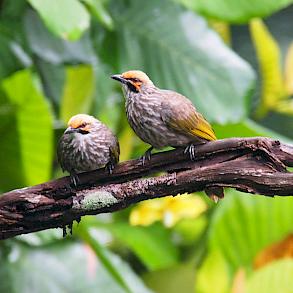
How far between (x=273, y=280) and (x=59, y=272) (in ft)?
1.74

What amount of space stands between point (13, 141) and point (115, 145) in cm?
55

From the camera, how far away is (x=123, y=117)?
2.08m

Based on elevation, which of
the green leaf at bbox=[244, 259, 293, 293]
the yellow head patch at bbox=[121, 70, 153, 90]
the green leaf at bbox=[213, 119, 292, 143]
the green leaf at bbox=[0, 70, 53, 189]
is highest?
the green leaf at bbox=[0, 70, 53, 189]

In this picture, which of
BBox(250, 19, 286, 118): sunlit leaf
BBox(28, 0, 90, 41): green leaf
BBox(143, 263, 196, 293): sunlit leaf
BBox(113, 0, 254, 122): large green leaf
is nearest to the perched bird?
BBox(28, 0, 90, 41): green leaf

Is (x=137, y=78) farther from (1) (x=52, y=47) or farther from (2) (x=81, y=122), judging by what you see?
(1) (x=52, y=47)

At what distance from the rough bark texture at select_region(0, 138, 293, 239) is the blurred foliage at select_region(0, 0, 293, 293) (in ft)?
1.98

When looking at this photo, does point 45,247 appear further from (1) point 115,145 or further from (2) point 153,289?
(1) point 115,145

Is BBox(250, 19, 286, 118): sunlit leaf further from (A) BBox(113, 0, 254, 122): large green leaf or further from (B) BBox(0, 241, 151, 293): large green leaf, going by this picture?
(B) BBox(0, 241, 151, 293): large green leaf

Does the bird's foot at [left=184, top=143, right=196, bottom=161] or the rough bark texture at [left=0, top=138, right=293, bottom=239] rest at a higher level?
the bird's foot at [left=184, top=143, right=196, bottom=161]

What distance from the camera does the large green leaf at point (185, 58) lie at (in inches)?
73.4

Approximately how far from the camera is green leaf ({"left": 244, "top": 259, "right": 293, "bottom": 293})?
1729 mm

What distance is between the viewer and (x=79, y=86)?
76.2 inches

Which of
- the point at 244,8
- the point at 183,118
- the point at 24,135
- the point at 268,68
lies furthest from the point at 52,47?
the point at 183,118

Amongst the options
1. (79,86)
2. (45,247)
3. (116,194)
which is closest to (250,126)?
(79,86)
